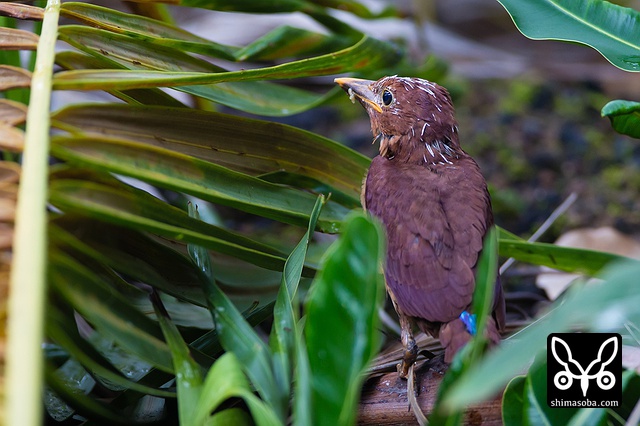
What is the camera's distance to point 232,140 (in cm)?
190

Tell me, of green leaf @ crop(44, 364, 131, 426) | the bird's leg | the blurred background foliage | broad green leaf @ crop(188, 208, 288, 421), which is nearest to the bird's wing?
the bird's leg

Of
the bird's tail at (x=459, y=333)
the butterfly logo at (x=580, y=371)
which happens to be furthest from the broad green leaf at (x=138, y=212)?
the butterfly logo at (x=580, y=371)

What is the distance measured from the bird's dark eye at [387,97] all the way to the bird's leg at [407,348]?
0.69 metres

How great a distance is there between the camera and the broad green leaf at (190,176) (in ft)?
4.59

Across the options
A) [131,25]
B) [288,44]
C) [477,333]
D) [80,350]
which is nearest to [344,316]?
[477,333]

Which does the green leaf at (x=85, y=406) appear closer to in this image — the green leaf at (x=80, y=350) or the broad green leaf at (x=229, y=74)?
the green leaf at (x=80, y=350)

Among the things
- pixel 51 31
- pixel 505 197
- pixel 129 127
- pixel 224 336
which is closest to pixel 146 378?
pixel 224 336

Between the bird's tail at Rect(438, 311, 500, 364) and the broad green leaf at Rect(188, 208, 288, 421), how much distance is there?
421 millimetres

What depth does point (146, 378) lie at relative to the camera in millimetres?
1715

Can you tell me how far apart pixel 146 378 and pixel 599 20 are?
60.6 inches

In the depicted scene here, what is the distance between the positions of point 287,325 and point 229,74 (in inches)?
24.7

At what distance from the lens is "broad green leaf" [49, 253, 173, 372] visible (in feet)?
4.45

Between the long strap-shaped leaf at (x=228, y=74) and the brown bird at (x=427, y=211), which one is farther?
the brown bird at (x=427, y=211)

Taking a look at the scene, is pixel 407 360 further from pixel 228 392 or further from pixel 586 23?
pixel 586 23
